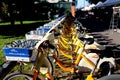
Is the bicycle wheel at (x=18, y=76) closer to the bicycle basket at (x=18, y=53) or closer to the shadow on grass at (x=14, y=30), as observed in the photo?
the bicycle basket at (x=18, y=53)

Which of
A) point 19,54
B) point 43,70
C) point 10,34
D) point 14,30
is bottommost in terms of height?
point 14,30

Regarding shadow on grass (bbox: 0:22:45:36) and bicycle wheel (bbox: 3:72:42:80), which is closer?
bicycle wheel (bbox: 3:72:42:80)

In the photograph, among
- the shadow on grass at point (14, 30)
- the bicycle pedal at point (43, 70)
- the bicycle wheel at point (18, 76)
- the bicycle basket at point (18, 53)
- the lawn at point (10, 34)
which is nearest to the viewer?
the bicycle basket at point (18, 53)

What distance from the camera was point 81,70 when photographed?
20.5 feet

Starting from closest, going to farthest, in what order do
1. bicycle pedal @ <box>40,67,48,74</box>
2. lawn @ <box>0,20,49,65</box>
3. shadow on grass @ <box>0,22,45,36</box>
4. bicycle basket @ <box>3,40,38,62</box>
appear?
1. bicycle basket @ <box>3,40,38,62</box>
2. bicycle pedal @ <box>40,67,48,74</box>
3. lawn @ <box>0,20,49,65</box>
4. shadow on grass @ <box>0,22,45,36</box>

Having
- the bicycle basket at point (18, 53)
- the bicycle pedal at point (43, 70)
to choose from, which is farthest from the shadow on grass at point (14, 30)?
the bicycle basket at point (18, 53)

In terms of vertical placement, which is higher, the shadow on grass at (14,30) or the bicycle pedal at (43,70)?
the bicycle pedal at (43,70)

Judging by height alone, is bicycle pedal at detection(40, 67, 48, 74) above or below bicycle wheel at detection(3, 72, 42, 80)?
below

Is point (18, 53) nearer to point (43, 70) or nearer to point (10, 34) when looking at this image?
point (43, 70)

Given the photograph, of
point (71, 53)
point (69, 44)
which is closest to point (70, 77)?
point (71, 53)

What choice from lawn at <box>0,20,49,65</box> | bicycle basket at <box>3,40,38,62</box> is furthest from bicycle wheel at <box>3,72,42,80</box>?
lawn at <box>0,20,49,65</box>

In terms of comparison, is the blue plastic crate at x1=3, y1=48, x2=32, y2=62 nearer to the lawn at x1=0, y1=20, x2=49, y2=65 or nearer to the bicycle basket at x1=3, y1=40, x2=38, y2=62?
the bicycle basket at x1=3, y1=40, x2=38, y2=62

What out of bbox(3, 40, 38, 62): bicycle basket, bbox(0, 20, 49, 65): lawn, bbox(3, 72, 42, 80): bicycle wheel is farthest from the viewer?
bbox(0, 20, 49, 65): lawn

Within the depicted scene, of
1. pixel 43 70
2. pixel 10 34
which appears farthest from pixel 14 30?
pixel 43 70
